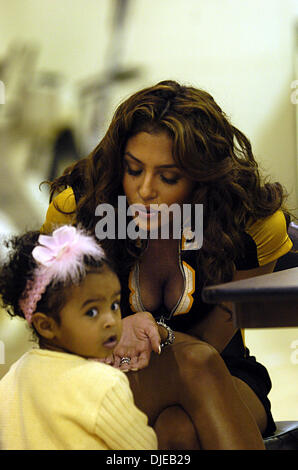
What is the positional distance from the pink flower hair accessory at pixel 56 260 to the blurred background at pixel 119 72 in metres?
2.59

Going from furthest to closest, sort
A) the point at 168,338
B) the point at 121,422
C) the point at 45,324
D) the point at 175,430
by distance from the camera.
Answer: the point at 168,338 → the point at 175,430 → the point at 45,324 → the point at 121,422

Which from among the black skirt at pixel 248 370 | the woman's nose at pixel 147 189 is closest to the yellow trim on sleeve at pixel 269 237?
the black skirt at pixel 248 370

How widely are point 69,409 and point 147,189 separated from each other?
621 millimetres

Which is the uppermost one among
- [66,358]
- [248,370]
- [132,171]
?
[132,171]

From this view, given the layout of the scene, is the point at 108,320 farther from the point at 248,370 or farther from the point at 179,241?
the point at 248,370

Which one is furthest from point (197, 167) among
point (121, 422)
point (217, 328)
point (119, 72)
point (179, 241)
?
point (119, 72)

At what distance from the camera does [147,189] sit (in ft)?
5.39

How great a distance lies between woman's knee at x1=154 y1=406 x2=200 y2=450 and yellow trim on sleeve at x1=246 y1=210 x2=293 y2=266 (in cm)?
57

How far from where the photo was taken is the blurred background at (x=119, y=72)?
3.99 meters

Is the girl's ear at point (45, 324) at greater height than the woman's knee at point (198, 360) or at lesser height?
greater

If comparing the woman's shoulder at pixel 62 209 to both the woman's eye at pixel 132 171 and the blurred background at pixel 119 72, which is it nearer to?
the woman's eye at pixel 132 171

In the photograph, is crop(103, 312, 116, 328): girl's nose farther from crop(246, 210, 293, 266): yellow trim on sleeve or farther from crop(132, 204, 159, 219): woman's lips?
crop(246, 210, 293, 266): yellow trim on sleeve

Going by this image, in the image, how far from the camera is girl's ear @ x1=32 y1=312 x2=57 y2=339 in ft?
4.32

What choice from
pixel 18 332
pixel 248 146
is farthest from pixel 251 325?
pixel 18 332
